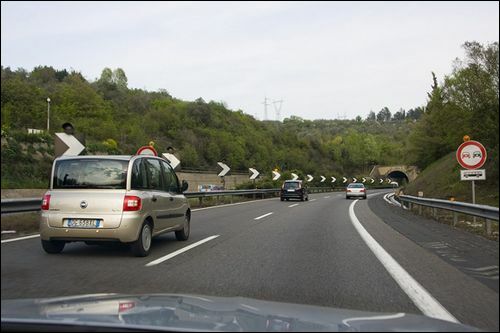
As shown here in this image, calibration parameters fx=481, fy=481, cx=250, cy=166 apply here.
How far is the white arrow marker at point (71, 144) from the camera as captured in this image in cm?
1322

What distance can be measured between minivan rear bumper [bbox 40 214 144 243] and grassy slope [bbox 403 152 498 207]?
63.9 feet

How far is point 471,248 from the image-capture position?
28.6 feet

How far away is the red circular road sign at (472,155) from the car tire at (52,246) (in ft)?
36.7

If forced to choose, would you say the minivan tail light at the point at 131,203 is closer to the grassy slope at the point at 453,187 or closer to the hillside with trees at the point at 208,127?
the hillside with trees at the point at 208,127

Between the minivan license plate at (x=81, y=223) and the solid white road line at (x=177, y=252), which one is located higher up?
the minivan license plate at (x=81, y=223)

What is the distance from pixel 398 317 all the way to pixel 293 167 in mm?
113378

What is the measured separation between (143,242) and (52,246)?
4.61 ft

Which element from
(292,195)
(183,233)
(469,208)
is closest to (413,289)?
(183,233)

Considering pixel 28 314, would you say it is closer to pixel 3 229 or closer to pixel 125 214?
pixel 3 229

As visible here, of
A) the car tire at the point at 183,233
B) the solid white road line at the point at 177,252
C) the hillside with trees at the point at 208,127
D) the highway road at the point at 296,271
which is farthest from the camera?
the hillside with trees at the point at 208,127

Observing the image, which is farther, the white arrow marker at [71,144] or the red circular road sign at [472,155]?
the red circular road sign at [472,155]

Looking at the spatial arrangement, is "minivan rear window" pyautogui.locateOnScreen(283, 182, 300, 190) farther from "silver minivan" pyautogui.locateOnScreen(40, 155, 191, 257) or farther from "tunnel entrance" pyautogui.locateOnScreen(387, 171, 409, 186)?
"tunnel entrance" pyautogui.locateOnScreen(387, 171, 409, 186)

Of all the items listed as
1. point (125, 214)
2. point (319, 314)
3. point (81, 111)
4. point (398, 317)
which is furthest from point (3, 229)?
point (81, 111)

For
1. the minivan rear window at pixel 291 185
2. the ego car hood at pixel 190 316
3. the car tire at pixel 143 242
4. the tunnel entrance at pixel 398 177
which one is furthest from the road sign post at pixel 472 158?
the tunnel entrance at pixel 398 177
